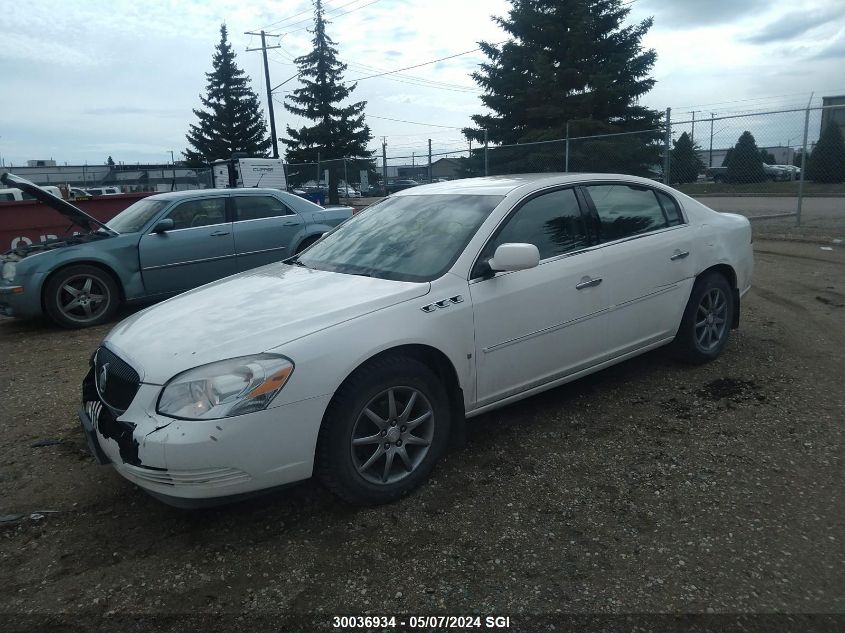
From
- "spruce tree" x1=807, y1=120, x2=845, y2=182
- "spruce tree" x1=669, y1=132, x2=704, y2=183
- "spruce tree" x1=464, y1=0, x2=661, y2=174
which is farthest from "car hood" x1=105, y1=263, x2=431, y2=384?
"spruce tree" x1=807, y1=120, x2=845, y2=182

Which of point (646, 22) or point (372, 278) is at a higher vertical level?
point (646, 22)

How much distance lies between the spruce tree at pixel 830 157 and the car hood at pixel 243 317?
2279cm

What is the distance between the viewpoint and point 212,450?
259 centimetres

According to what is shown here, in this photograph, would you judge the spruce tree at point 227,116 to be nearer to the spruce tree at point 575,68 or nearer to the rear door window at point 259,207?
the spruce tree at point 575,68

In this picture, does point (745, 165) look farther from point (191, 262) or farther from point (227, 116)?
point (227, 116)

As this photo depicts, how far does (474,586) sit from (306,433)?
0.94 meters

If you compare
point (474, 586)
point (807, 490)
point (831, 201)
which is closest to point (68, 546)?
point (474, 586)

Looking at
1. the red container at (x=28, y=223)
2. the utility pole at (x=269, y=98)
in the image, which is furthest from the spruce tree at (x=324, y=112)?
the red container at (x=28, y=223)

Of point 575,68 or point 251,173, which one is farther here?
point 251,173

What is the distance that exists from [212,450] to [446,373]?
49.8 inches

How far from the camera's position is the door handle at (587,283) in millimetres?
3820

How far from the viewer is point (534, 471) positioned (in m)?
3.38

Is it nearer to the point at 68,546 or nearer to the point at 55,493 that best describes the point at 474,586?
the point at 68,546

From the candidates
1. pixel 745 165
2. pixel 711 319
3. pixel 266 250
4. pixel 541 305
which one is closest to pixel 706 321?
pixel 711 319
